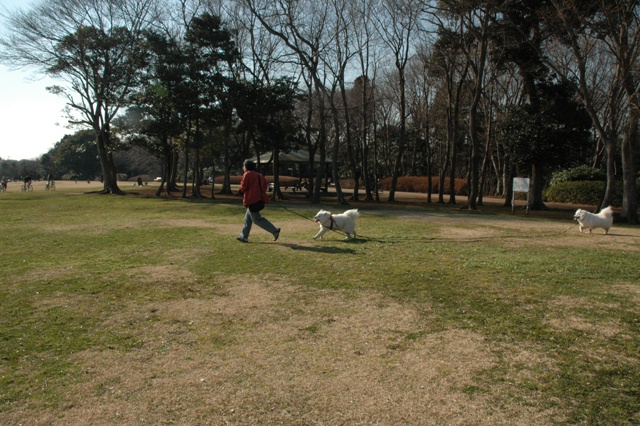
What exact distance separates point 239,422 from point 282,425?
296 mm

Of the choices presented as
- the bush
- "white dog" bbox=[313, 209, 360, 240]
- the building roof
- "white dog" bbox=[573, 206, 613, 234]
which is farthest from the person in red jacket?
the bush

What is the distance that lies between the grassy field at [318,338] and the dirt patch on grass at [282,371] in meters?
0.02

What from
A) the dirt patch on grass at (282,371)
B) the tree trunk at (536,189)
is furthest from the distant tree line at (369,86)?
the dirt patch on grass at (282,371)

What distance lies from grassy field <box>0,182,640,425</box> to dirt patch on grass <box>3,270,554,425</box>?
2 centimetres

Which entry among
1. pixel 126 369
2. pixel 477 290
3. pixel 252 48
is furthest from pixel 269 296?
pixel 252 48

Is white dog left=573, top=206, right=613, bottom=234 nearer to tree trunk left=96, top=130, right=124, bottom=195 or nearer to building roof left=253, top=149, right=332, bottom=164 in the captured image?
building roof left=253, top=149, right=332, bottom=164

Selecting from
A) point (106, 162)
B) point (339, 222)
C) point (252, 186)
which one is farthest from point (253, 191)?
point (106, 162)

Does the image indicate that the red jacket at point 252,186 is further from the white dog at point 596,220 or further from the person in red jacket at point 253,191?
the white dog at point 596,220

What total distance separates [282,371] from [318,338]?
808 mm

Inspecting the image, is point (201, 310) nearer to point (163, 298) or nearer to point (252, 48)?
point (163, 298)

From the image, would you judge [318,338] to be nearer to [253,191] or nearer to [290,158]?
[253,191]

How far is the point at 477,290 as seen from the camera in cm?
648

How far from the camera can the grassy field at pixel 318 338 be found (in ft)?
11.1

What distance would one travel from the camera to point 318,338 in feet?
15.4
